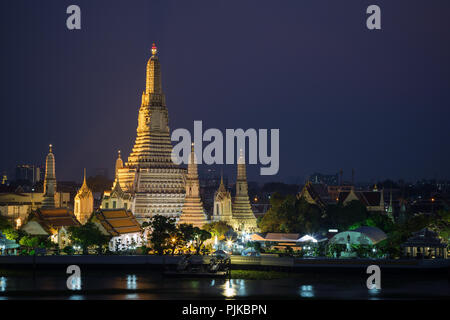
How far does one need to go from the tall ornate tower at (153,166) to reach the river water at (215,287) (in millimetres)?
21396

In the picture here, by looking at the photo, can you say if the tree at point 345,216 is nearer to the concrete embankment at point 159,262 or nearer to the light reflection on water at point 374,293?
the concrete embankment at point 159,262

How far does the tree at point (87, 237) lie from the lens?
58.5 metres

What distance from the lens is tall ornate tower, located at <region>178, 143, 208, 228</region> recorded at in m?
70.1

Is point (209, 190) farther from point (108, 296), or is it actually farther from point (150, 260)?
point (108, 296)

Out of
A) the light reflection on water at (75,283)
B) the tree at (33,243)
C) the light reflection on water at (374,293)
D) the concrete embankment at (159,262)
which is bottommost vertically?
the light reflection on water at (374,293)

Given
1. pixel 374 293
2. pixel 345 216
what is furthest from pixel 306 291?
pixel 345 216

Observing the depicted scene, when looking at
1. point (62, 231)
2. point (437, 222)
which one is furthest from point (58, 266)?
point (437, 222)

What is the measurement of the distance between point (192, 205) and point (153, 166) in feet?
22.9

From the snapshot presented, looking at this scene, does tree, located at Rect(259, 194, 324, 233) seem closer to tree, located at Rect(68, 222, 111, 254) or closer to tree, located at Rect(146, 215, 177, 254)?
tree, located at Rect(146, 215, 177, 254)

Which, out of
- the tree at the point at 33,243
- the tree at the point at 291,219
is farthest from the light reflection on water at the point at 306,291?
the tree at the point at 33,243

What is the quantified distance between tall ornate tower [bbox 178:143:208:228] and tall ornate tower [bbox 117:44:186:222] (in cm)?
368

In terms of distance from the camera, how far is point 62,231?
61.6m

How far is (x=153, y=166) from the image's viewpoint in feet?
249

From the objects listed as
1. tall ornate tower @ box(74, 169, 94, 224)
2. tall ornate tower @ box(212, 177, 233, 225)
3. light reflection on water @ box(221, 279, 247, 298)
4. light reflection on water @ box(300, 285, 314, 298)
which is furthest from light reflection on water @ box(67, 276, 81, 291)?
tall ornate tower @ box(74, 169, 94, 224)
